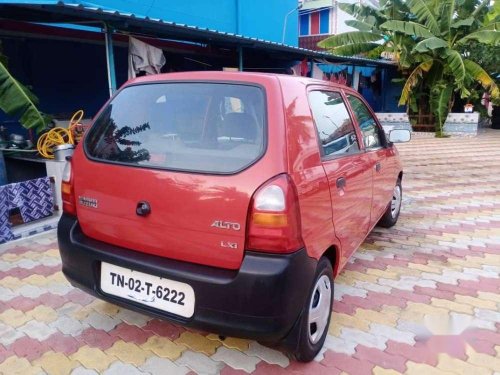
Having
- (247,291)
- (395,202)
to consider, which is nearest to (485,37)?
(395,202)

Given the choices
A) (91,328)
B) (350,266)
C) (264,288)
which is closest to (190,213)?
(264,288)

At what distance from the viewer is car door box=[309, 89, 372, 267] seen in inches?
95.1

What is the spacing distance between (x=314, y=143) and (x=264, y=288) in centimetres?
88

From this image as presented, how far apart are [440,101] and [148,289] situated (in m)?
14.7

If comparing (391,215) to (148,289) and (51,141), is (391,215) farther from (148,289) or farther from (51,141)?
(51,141)

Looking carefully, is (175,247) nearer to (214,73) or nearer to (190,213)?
(190,213)

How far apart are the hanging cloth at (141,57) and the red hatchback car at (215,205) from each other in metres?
5.36

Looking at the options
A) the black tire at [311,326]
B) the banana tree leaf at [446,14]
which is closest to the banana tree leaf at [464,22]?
the banana tree leaf at [446,14]

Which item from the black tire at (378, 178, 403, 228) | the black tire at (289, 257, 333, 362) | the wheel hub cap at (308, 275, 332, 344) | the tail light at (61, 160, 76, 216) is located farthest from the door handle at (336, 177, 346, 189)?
the black tire at (378, 178, 403, 228)

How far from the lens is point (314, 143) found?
223 centimetres

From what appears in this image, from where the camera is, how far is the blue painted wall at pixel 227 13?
8914 millimetres

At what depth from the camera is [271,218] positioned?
6.12 feet

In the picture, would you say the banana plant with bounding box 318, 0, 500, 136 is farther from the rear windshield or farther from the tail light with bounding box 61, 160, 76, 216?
the tail light with bounding box 61, 160, 76, 216

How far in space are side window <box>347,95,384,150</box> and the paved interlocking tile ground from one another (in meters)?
1.16
